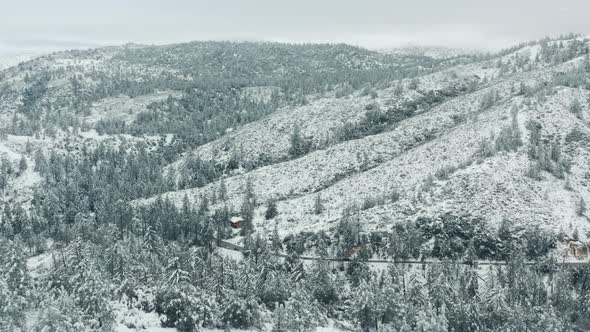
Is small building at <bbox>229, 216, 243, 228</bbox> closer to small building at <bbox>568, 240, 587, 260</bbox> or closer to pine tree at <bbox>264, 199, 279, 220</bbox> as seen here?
pine tree at <bbox>264, 199, 279, 220</bbox>

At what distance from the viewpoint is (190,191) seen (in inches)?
6831

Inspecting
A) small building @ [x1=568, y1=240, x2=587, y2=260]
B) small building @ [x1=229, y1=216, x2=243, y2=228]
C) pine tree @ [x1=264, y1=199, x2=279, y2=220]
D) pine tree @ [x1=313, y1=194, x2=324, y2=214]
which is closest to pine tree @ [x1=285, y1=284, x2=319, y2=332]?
pine tree @ [x1=313, y1=194, x2=324, y2=214]

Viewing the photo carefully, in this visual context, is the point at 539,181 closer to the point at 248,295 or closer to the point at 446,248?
the point at 446,248

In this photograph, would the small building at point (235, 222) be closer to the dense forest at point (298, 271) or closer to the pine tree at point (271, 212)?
the dense forest at point (298, 271)

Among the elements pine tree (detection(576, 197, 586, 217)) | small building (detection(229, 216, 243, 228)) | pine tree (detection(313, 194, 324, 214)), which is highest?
pine tree (detection(576, 197, 586, 217))

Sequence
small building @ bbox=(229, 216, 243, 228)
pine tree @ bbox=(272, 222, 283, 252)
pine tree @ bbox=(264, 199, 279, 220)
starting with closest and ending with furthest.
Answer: pine tree @ bbox=(272, 222, 283, 252)
small building @ bbox=(229, 216, 243, 228)
pine tree @ bbox=(264, 199, 279, 220)

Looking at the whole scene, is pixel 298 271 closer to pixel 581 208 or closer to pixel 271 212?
pixel 271 212

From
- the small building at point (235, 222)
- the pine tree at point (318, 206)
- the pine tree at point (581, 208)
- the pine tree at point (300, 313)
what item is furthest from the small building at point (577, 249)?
the small building at point (235, 222)

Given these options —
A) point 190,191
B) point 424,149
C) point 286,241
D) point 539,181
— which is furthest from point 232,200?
point 539,181

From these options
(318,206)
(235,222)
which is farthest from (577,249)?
(235,222)

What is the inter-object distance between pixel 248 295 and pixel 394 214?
4971 centimetres

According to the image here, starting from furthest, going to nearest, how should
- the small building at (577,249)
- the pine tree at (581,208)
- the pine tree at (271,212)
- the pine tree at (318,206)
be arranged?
the pine tree at (271,212) < the pine tree at (318,206) < the pine tree at (581,208) < the small building at (577,249)

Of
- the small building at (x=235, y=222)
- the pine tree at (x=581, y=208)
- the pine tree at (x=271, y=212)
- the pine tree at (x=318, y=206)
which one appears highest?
the pine tree at (x=581, y=208)

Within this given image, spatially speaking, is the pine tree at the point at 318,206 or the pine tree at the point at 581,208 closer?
the pine tree at the point at 581,208
